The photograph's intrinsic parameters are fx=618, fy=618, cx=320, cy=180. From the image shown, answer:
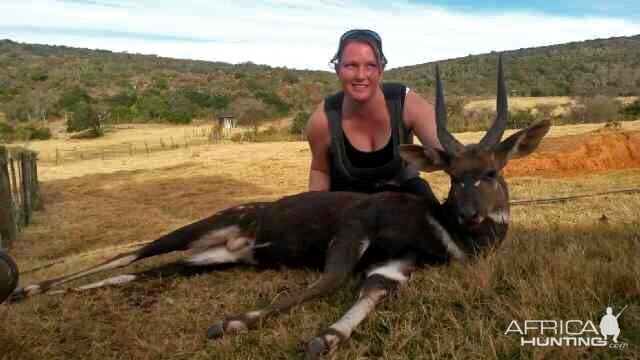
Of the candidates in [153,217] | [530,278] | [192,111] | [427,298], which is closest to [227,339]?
[427,298]

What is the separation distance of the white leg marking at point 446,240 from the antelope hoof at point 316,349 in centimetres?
168

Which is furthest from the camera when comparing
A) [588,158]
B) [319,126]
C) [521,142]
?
[588,158]

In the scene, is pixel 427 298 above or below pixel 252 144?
above

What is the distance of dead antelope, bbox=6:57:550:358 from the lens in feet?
14.6

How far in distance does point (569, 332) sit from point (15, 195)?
40.1 feet

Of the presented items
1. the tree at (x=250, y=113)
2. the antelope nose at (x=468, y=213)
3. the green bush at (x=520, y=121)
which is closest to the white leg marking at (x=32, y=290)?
the antelope nose at (x=468, y=213)

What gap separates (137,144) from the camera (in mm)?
32750

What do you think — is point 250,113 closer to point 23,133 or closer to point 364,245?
point 23,133

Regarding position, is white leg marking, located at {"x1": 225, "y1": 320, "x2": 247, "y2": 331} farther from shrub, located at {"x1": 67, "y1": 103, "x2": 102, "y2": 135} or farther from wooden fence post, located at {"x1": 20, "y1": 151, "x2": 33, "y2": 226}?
shrub, located at {"x1": 67, "y1": 103, "x2": 102, "y2": 135}

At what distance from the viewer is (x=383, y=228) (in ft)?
15.5

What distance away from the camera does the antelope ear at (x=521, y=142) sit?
191 inches

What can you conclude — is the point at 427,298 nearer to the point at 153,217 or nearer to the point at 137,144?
the point at 153,217

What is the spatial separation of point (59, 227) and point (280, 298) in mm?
9840

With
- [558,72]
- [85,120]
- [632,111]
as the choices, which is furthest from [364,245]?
[558,72]
